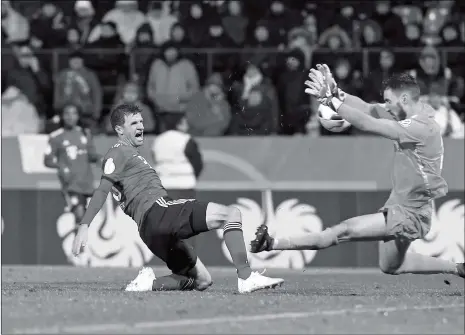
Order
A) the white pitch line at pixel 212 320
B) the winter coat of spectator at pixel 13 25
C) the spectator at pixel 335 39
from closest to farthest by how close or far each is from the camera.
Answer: the white pitch line at pixel 212 320 → the spectator at pixel 335 39 → the winter coat of spectator at pixel 13 25

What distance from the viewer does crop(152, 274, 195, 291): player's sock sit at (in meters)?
10.9

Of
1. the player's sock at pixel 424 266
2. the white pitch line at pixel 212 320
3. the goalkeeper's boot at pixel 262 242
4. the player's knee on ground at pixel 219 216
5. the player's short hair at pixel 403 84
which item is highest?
the player's short hair at pixel 403 84

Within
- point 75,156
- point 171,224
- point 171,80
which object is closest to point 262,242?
point 171,224

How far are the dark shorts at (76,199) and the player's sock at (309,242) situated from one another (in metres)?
7.30

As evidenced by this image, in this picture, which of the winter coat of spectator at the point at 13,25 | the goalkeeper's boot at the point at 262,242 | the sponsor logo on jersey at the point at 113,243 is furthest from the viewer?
the winter coat of spectator at the point at 13,25

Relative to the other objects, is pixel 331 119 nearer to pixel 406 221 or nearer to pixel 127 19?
pixel 406 221

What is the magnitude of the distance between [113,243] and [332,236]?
7499 millimetres

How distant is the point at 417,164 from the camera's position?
1039 centimetres

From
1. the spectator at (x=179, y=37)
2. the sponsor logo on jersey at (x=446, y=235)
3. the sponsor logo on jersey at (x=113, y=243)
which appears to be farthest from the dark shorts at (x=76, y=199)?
the sponsor logo on jersey at (x=446, y=235)

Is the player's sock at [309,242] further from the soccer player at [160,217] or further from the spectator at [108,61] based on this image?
the spectator at [108,61]

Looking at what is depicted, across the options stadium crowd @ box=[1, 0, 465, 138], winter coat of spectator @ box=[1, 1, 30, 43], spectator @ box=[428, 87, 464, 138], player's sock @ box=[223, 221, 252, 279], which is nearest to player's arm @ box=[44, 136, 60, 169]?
stadium crowd @ box=[1, 0, 465, 138]

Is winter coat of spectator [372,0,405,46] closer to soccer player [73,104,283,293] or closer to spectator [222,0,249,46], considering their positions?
spectator [222,0,249,46]

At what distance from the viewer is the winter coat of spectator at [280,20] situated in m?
18.7

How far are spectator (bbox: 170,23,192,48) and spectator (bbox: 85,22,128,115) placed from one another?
3.14 feet
